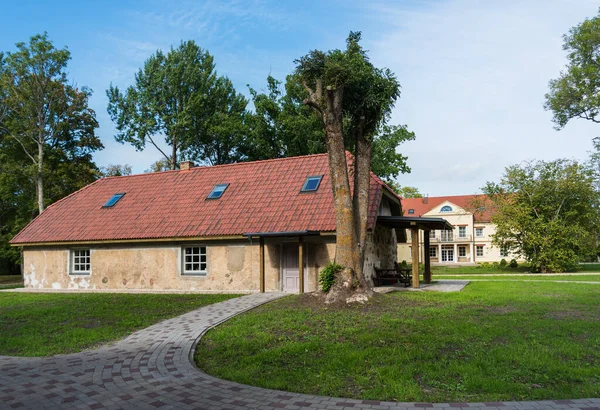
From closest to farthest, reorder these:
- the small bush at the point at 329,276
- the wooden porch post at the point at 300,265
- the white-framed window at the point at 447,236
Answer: the small bush at the point at 329,276
the wooden porch post at the point at 300,265
the white-framed window at the point at 447,236

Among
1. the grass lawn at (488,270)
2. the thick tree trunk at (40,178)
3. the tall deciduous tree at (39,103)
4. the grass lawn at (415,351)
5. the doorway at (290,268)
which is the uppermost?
the tall deciduous tree at (39,103)

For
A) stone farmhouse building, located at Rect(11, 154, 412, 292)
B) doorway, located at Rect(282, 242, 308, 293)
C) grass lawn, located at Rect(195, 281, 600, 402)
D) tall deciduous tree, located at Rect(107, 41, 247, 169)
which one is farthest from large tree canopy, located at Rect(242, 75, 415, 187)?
grass lawn, located at Rect(195, 281, 600, 402)

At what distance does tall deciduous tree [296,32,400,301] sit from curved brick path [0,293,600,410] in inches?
207

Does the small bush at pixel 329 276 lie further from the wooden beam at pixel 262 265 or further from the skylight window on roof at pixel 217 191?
the skylight window on roof at pixel 217 191

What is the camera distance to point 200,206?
19.3m

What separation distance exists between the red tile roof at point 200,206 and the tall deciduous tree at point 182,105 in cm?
1174

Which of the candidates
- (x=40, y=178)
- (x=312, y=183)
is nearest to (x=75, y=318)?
(x=312, y=183)

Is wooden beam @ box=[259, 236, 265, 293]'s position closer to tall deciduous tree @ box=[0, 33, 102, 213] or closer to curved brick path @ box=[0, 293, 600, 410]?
curved brick path @ box=[0, 293, 600, 410]

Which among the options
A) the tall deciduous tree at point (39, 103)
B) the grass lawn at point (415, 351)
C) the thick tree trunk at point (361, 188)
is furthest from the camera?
the tall deciduous tree at point (39, 103)

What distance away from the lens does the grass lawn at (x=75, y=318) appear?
341 inches

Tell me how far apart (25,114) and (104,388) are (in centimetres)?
3029

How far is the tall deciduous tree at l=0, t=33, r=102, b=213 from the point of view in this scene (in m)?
29.4

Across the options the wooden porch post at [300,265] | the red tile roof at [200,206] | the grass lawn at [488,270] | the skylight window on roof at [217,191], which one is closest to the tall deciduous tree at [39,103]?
the red tile roof at [200,206]

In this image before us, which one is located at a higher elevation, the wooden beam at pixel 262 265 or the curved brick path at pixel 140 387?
the wooden beam at pixel 262 265
